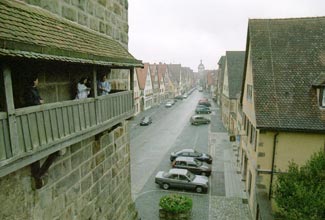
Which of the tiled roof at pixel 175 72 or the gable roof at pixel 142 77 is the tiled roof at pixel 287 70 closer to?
the gable roof at pixel 142 77

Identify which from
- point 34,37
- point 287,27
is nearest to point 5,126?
point 34,37

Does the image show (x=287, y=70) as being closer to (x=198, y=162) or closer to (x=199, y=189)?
(x=199, y=189)

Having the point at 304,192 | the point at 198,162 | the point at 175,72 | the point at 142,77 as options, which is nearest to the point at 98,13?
the point at 304,192

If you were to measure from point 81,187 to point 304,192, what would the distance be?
884 centimetres

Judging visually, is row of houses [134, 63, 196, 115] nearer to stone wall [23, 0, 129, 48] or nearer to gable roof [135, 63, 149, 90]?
gable roof [135, 63, 149, 90]

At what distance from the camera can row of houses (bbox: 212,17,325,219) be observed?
14781mm

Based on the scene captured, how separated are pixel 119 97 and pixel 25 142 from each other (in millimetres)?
2756

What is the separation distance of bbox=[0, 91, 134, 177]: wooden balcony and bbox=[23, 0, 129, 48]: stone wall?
1379 millimetres

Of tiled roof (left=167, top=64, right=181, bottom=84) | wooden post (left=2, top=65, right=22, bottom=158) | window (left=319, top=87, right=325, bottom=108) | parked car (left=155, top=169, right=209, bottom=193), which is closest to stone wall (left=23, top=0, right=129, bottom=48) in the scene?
wooden post (left=2, top=65, right=22, bottom=158)

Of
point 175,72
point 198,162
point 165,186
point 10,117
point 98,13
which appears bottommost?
point 165,186

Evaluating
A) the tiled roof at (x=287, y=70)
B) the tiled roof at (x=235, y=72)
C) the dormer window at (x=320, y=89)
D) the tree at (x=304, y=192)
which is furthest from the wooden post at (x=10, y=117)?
the tiled roof at (x=235, y=72)

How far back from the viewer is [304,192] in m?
10.7

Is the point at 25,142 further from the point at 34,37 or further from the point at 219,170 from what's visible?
the point at 219,170

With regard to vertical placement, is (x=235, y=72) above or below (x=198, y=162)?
above
